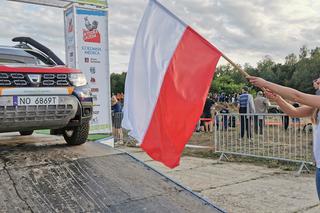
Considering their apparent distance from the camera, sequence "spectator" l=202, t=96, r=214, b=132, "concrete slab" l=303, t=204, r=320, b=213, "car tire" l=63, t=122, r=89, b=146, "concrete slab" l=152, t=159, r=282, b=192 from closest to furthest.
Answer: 1. "concrete slab" l=303, t=204, r=320, b=213
2. "car tire" l=63, t=122, r=89, b=146
3. "concrete slab" l=152, t=159, r=282, b=192
4. "spectator" l=202, t=96, r=214, b=132

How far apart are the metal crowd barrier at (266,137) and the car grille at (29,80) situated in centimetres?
518

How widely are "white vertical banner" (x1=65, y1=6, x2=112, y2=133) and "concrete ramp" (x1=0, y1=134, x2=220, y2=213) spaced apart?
613 centimetres

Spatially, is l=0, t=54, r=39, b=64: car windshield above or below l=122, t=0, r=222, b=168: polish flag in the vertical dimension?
above

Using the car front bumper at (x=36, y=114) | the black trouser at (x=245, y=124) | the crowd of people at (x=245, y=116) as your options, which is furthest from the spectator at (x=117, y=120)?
the car front bumper at (x=36, y=114)

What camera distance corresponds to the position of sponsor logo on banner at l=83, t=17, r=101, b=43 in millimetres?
11309

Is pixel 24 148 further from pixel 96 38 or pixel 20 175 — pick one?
pixel 96 38

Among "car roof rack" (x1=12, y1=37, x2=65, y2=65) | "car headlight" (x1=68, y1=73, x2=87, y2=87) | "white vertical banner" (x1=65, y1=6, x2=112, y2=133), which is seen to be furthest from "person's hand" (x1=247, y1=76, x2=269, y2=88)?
"white vertical banner" (x1=65, y1=6, x2=112, y2=133)

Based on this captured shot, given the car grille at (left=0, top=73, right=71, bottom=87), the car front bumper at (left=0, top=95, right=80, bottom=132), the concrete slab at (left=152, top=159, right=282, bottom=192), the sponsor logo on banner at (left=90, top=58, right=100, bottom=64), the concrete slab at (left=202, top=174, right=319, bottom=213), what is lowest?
the concrete slab at (left=202, top=174, right=319, bottom=213)

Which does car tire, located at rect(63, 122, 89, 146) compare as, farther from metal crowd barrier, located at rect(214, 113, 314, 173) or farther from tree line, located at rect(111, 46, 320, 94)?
tree line, located at rect(111, 46, 320, 94)

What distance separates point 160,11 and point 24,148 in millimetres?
3597

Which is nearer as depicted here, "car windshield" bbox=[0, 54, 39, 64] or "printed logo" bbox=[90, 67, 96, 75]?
"car windshield" bbox=[0, 54, 39, 64]

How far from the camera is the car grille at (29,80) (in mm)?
4785

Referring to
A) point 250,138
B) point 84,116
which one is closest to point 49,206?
point 84,116

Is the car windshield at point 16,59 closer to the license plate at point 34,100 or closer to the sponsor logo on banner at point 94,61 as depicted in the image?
the license plate at point 34,100
